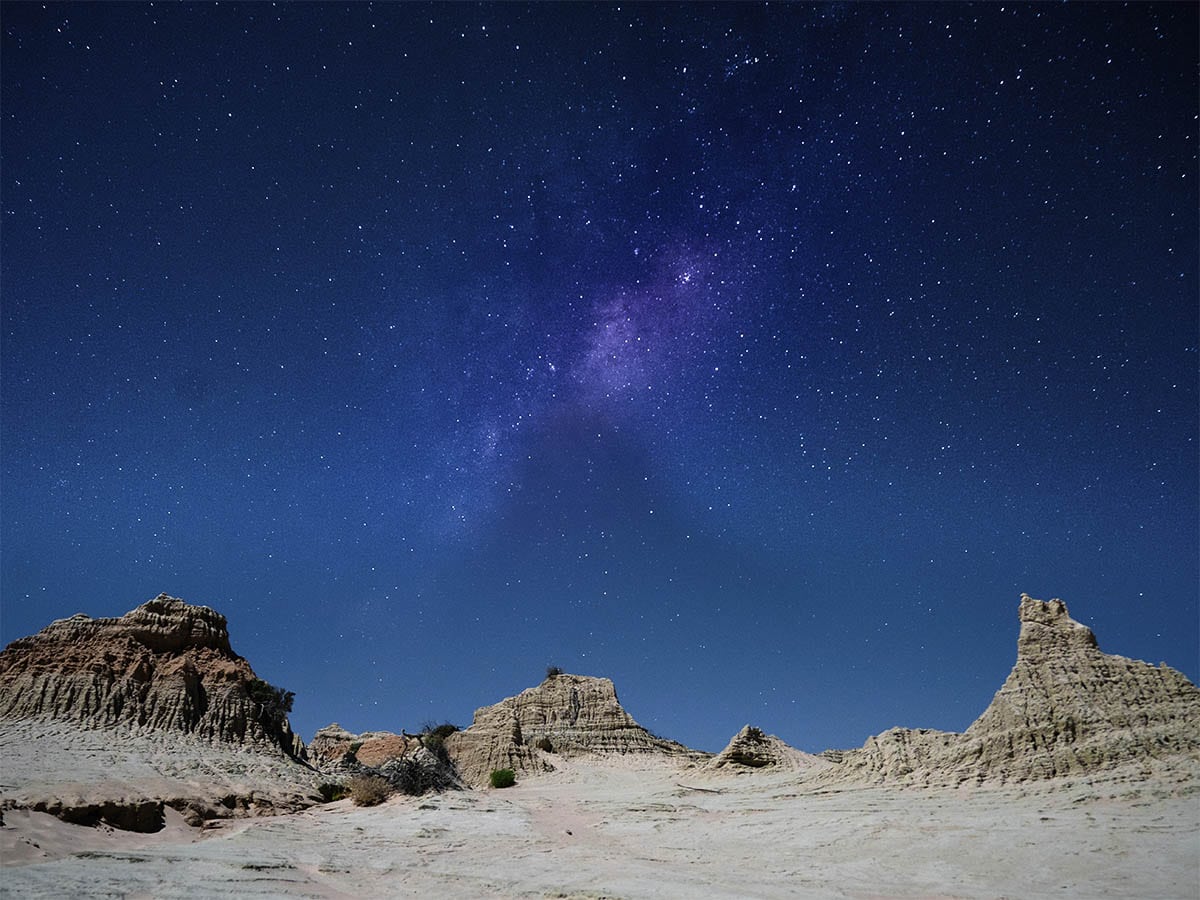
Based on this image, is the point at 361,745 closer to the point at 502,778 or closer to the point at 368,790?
the point at 502,778

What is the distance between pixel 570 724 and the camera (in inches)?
2539

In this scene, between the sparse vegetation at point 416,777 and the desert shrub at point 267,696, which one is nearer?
the sparse vegetation at point 416,777

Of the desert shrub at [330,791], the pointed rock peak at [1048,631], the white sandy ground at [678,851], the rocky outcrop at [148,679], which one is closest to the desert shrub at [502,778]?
the rocky outcrop at [148,679]

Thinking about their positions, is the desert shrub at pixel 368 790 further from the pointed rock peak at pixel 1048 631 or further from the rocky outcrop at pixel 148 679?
the pointed rock peak at pixel 1048 631

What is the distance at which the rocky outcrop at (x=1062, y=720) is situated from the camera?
62.2 ft

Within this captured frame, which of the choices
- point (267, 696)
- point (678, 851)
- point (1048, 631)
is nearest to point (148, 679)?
point (267, 696)

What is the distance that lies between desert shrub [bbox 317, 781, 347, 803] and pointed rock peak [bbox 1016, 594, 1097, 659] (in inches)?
1091

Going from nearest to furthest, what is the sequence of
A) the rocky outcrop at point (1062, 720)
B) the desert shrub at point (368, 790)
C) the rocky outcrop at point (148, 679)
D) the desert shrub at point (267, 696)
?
1. the rocky outcrop at point (1062, 720)
2. the desert shrub at point (368, 790)
3. the rocky outcrop at point (148, 679)
4. the desert shrub at point (267, 696)

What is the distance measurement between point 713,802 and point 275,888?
1784 centimetres

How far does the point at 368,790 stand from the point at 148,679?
1216 centimetres

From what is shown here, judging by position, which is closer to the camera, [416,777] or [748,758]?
[416,777]

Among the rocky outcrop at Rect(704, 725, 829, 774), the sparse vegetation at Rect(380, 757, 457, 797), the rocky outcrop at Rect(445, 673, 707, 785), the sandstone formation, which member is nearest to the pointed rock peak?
the rocky outcrop at Rect(704, 725, 829, 774)

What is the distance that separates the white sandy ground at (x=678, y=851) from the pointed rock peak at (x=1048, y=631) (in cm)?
586

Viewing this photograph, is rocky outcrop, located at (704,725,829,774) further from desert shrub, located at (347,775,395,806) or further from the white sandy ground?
desert shrub, located at (347,775,395,806)
